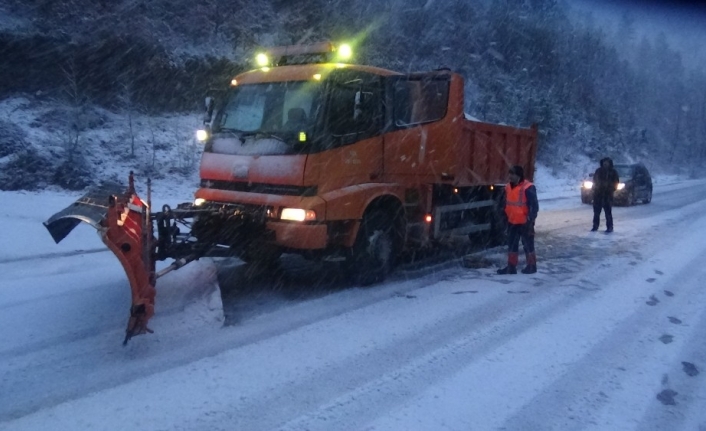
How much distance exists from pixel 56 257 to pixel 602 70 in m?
67.1

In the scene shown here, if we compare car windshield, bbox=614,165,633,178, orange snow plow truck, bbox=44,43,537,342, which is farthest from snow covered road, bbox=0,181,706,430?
car windshield, bbox=614,165,633,178

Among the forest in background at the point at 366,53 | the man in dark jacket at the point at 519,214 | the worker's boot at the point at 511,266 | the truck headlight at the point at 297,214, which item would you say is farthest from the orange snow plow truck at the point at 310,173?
the worker's boot at the point at 511,266

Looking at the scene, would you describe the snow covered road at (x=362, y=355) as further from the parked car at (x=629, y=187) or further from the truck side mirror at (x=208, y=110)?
the parked car at (x=629, y=187)

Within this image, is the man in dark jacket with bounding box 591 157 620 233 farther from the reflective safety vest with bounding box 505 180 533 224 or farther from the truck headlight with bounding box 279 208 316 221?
the truck headlight with bounding box 279 208 316 221

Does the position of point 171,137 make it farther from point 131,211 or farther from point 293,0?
point 131,211

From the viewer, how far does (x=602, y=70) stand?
66.3 m

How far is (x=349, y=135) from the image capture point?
719 centimetres

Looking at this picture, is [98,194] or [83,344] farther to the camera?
[98,194]

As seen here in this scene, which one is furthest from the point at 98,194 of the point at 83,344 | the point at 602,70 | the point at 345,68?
the point at 602,70

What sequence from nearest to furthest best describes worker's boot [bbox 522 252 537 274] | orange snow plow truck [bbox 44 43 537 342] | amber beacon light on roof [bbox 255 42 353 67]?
orange snow plow truck [bbox 44 43 537 342] < amber beacon light on roof [bbox 255 42 353 67] < worker's boot [bbox 522 252 537 274]

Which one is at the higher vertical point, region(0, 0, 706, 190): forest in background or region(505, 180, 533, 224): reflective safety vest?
region(0, 0, 706, 190): forest in background

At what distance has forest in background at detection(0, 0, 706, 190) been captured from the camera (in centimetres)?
2053

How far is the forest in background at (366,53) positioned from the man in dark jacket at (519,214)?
14.1ft

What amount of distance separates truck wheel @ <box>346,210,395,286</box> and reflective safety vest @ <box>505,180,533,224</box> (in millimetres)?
1877
